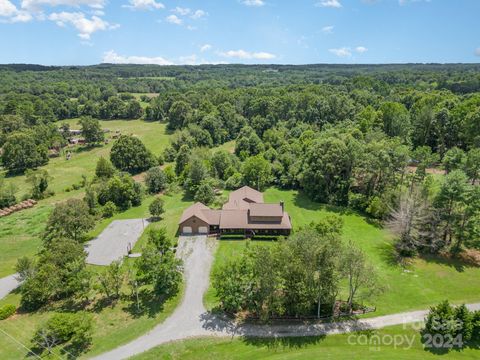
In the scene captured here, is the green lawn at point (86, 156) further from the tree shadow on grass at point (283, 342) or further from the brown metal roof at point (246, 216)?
the tree shadow on grass at point (283, 342)

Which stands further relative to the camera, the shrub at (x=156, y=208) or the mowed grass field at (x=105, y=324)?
the shrub at (x=156, y=208)

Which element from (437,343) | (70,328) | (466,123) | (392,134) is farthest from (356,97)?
(70,328)

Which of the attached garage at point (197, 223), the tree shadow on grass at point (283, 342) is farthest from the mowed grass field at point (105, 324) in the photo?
the attached garage at point (197, 223)

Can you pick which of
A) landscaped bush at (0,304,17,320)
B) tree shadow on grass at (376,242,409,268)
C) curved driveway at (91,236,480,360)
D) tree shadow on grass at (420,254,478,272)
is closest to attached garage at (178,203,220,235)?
curved driveway at (91,236,480,360)

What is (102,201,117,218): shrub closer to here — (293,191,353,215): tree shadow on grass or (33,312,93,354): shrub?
(33,312,93,354): shrub

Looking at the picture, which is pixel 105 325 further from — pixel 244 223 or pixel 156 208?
pixel 156 208

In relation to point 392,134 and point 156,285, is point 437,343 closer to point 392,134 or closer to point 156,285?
point 156,285
